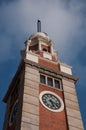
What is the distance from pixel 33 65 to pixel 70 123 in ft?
28.9

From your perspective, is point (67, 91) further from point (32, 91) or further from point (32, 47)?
point (32, 47)

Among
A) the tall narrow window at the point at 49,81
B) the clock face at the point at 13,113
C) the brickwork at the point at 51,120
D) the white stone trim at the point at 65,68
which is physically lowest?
the brickwork at the point at 51,120

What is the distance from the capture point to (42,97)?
30688mm

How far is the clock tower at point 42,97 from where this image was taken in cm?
2785

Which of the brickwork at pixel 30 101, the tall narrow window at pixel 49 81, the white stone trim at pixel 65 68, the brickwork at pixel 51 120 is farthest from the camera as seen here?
the white stone trim at pixel 65 68

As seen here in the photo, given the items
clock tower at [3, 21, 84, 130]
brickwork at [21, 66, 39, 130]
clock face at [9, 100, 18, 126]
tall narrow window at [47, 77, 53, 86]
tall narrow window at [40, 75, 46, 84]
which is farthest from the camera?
tall narrow window at [47, 77, 53, 86]

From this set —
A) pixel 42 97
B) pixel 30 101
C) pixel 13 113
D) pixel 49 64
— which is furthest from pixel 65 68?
pixel 30 101

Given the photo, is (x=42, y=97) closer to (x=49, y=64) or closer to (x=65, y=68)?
(x=49, y=64)

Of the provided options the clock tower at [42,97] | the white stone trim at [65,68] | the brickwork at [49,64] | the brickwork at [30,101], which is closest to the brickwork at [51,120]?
the clock tower at [42,97]

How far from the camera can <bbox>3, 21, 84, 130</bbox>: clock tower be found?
1097 inches

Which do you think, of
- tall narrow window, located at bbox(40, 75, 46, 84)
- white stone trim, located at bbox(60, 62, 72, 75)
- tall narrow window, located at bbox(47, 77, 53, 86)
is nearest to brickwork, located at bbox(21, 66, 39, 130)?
tall narrow window, located at bbox(40, 75, 46, 84)

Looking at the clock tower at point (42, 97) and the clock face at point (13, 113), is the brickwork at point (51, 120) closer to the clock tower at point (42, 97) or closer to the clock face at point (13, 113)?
the clock tower at point (42, 97)

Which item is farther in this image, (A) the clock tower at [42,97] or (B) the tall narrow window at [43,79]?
(B) the tall narrow window at [43,79]

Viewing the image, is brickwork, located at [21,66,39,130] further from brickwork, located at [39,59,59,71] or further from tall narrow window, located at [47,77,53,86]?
brickwork, located at [39,59,59,71]
